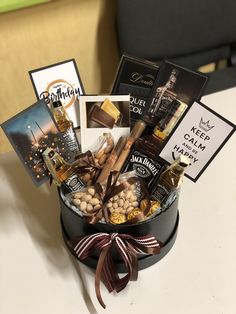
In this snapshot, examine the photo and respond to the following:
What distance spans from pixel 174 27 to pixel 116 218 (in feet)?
2.96

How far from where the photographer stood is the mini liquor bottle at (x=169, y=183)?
70 centimetres

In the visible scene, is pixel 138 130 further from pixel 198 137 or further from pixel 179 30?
pixel 179 30

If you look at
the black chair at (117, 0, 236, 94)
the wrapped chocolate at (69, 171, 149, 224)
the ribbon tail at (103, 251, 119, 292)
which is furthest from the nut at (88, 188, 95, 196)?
the black chair at (117, 0, 236, 94)

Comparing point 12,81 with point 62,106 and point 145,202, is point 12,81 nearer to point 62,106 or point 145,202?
point 62,106

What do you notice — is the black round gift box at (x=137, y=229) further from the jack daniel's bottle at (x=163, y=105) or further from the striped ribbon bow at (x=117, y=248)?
the jack daniel's bottle at (x=163, y=105)

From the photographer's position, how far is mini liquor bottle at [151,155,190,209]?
70 cm

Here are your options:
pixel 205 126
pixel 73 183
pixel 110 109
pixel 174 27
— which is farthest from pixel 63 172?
pixel 174 27

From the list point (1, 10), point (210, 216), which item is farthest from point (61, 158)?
point (1, 10)

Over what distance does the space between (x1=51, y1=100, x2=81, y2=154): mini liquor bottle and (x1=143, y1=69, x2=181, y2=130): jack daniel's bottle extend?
0.13m

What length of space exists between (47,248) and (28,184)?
0.19m

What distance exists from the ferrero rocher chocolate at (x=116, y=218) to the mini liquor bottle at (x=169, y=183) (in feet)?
0.23

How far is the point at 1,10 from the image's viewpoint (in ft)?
4.24

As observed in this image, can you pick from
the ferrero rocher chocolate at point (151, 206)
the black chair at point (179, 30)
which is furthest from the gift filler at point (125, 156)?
the black chair at point (179, 30)

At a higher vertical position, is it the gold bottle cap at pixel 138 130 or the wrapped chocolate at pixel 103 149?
the gold bottle cap at pixel 138 130
